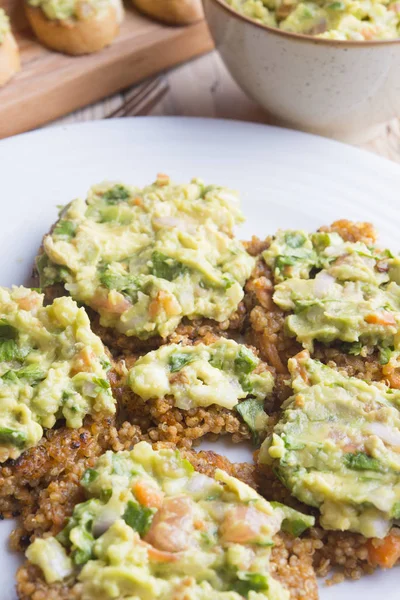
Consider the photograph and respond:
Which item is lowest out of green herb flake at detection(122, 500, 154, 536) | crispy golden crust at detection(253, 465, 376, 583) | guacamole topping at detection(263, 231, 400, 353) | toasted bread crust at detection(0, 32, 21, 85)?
crispy golden crust at detection(253, 465, 376, 583)

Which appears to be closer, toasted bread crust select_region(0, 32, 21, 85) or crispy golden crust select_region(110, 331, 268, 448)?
crispy golden crust select_region(110, 331, 268, 448)

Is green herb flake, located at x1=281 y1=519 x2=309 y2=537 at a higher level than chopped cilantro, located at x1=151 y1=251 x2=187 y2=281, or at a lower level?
lower

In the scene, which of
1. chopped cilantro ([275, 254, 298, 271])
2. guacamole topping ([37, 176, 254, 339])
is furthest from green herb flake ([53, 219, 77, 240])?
chopped cilantro ([275, 254, 298, 271])

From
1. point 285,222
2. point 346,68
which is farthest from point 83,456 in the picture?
point 346,68

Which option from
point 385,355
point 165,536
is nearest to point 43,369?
point 165,536

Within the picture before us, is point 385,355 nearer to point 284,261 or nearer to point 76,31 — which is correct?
point 284,261

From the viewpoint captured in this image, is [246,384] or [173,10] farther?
[173,10]

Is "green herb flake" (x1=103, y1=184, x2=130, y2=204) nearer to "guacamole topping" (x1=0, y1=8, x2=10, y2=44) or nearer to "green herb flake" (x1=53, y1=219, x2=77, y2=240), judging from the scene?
"green herb flake" (x1=53, y1=219, x2=77, y2=240)
